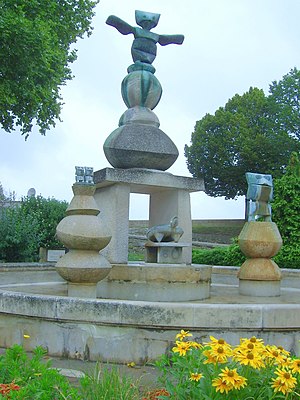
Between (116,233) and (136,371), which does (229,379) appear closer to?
(136,371)

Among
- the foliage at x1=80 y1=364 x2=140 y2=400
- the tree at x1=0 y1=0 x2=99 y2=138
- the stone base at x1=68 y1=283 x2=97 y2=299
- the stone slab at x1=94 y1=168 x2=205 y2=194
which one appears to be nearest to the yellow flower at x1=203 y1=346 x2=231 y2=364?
the foliage at x1=80 y1=364 x2=140 y2=400

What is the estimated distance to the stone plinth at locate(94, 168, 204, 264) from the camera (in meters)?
7.44

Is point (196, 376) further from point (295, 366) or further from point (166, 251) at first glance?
point (166, 251)

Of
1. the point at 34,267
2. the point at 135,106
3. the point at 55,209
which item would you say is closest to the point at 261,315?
the point at 135,106

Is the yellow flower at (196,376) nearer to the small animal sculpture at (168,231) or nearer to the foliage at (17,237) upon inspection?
the small animal sculpture at (168,231)

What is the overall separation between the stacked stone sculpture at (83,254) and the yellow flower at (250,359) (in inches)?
117

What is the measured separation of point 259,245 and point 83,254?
2.62 m

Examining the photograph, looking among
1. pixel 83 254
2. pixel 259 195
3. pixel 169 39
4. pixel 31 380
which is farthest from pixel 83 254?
pixel 169 39

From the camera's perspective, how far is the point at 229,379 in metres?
2.85

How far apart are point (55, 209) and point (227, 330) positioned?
1314cm

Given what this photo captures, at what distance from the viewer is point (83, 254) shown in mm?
5879

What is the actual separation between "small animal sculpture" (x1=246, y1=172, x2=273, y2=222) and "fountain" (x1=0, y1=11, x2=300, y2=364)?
169mm

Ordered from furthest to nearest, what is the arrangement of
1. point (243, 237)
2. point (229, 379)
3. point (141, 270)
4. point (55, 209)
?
point (55, 209) → point (243, 237) → point (141, 270) → point (229, 379)

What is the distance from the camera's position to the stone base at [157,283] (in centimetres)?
682
